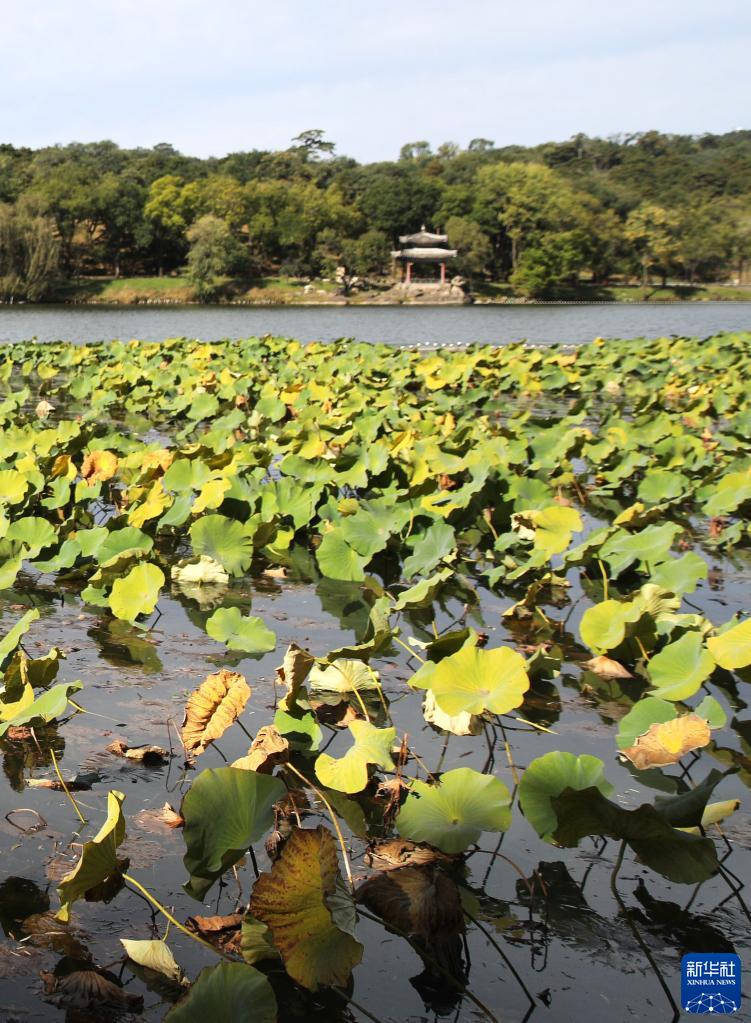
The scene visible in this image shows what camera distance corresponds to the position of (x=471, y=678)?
2.16 m

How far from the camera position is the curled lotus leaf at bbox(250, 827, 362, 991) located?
140 centimetres

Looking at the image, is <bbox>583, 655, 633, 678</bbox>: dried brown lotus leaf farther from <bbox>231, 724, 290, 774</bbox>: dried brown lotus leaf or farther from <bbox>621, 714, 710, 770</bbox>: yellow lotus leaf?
<bbox>231, 724, 290, 774</bbox>: dried brown lotus leaf

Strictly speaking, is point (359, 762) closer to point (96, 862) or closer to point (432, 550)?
point (96, 862)

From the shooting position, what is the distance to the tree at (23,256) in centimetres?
4412

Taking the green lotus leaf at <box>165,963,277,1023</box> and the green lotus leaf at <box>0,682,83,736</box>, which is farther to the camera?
A: the green lotus leaf at <box>0,682,83,736</box>

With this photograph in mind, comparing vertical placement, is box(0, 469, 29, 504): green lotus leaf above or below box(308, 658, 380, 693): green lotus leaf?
above

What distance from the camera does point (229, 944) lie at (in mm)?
1566

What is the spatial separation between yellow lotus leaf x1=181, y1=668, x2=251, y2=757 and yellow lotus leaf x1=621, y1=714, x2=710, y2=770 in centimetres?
81

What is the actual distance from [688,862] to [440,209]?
68300 millimetres

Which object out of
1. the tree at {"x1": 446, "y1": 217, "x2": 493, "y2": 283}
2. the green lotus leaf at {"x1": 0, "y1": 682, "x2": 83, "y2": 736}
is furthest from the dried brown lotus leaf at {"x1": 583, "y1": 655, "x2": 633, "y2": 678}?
the tree at {"x1": 446, "y1": 217, "x2": 493, "y2": 283}

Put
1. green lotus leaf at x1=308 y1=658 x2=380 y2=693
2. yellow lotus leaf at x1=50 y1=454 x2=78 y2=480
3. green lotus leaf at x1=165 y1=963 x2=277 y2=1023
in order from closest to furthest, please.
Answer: green lotus leaf at x1=165 y1=963 x2=277 y2=1023 < green lotus leaf at x1=308 y1=658 x2=380 y2=693 < yellow lotus leaf at x1=50 y1=454 x2=78 y2=480

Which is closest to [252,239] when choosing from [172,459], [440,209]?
[440,209]

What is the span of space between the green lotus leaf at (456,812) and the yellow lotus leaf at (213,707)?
1.36 feet

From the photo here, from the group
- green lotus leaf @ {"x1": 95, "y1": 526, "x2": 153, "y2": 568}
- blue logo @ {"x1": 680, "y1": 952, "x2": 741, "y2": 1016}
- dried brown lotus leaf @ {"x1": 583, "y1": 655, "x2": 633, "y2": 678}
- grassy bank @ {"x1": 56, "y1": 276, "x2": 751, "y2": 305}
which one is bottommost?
blue logo @ {"x1": 680, "y1": 952, "x2": 741, "y2": 1016}
